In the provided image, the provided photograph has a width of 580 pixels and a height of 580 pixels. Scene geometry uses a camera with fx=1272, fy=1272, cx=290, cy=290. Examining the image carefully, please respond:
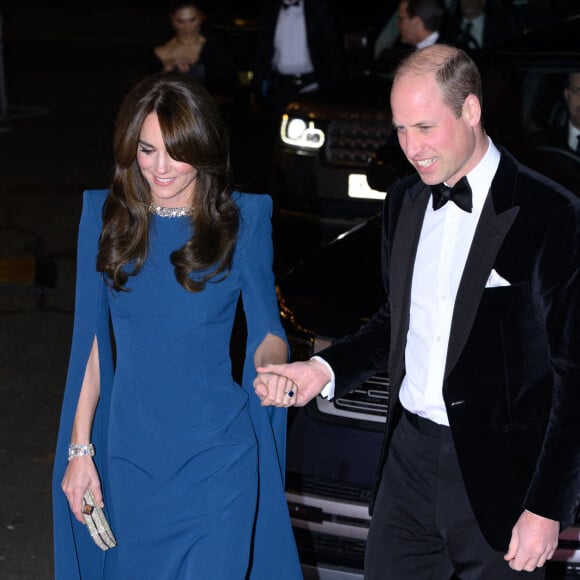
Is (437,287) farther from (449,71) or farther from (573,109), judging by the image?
(573,109)

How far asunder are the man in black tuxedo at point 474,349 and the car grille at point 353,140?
493cm

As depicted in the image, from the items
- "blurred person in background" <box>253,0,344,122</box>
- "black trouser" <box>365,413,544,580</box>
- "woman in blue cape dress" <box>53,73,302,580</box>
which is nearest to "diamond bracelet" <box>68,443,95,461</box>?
"woman in blue cape dress" <box>53,73,302,580</box>

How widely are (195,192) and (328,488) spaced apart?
1211 millimetres

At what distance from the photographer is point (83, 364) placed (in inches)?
133

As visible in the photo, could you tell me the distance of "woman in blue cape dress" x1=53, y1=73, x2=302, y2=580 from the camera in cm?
326

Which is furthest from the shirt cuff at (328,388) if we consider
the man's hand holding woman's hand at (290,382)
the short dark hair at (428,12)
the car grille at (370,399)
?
the short dark hair at (428,12)

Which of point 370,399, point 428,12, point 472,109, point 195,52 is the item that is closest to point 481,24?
point 428,12

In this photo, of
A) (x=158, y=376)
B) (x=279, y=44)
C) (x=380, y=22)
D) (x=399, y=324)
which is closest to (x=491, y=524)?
(x=399, y=324)

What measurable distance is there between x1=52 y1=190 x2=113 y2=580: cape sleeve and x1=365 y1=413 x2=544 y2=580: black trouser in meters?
0.77

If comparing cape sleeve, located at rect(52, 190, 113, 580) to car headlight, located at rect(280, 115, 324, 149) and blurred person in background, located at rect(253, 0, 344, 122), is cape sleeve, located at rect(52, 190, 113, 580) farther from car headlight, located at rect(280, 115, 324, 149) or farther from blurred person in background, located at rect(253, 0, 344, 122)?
blurred person in background, located at rect(253, 0, 344, 122)

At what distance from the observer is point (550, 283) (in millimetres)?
2912

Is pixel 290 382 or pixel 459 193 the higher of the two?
pixel 459 193

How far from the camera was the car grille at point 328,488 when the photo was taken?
13.3 ft

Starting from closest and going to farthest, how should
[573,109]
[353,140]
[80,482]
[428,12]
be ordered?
1. [80,482]
2. [573,109]
3. [353,140]
4. [428,12]
